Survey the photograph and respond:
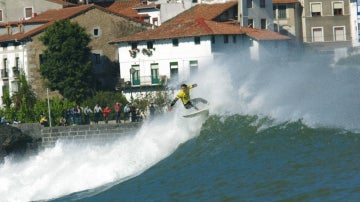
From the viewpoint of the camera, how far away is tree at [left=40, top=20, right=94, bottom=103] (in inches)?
2714

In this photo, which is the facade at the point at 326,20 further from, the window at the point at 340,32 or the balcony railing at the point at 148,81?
the balcony railing at the point at 148,81

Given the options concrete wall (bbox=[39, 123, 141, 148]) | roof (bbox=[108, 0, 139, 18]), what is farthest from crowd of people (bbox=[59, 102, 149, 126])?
roof (bbox=[108, 0, 139, 18])

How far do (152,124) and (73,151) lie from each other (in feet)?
11.4

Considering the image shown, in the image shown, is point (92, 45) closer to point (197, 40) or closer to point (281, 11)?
point (197, 40)

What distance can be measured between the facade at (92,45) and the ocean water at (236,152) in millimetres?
31263

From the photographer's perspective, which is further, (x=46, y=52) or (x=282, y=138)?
(x=46, y=52)

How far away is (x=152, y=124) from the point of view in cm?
3909

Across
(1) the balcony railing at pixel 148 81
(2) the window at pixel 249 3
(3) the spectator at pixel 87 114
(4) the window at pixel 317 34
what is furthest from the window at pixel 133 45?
(4) the window at pixel 317 34

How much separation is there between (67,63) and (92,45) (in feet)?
14.6

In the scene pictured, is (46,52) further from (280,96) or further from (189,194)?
(189,194)

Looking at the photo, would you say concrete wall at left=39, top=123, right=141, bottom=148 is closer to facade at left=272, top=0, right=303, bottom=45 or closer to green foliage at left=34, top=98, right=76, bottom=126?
green foliage at left=34, top=98, right=76, bottom=126

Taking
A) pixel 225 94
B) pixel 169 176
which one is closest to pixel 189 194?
pixel 169 176

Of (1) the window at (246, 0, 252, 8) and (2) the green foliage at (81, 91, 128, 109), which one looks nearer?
(2) the green foliage at (81, 91, 128, 109)

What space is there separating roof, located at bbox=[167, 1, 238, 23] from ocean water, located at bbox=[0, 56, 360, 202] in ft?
109
